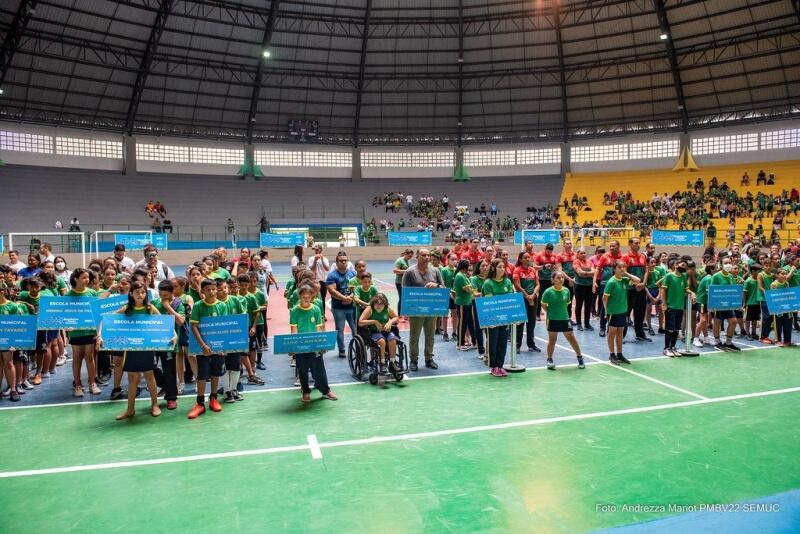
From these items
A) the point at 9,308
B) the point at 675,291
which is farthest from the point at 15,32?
the point at 675,291

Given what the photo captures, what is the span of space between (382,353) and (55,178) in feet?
131

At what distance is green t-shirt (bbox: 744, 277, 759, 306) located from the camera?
524 inches

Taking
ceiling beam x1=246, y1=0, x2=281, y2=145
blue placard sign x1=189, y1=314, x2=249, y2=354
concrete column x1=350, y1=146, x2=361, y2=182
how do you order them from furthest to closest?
concrete column x1=350, y1=146, x2=361, y2=182
ceiling beam x1=246, y1=0, x2=281, y2=145
blue placard sign x1=189, y1=314, x2=249, y2=354

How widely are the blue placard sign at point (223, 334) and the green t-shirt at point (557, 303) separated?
5.60 m

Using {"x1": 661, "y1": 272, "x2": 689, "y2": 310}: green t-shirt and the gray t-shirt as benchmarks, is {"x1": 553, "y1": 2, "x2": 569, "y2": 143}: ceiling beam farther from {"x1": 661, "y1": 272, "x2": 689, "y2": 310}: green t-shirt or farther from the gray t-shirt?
the gray t-shirt

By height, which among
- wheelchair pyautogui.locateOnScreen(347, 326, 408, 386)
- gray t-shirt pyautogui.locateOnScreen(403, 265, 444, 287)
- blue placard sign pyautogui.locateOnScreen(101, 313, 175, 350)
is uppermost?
gray t-shirt pyautogui.locateOnScreen(403, 265, 444, 287)

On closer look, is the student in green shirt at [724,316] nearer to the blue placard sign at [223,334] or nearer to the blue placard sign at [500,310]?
the blue placard sign at [500,310]

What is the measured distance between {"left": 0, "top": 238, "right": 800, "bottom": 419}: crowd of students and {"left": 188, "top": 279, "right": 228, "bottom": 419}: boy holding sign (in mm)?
18

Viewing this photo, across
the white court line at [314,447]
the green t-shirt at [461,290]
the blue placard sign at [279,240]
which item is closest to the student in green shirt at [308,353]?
the white court line at [314,447]

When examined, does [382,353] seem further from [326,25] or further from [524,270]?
[326,25]

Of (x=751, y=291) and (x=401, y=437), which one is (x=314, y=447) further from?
(x=751, y=291)

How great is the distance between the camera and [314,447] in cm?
718

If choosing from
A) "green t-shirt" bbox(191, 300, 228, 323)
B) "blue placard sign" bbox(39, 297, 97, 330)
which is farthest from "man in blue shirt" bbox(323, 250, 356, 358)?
"blue placard sign" bbox(39, 297, 97, 330)

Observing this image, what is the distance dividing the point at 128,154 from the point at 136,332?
4065 cm
